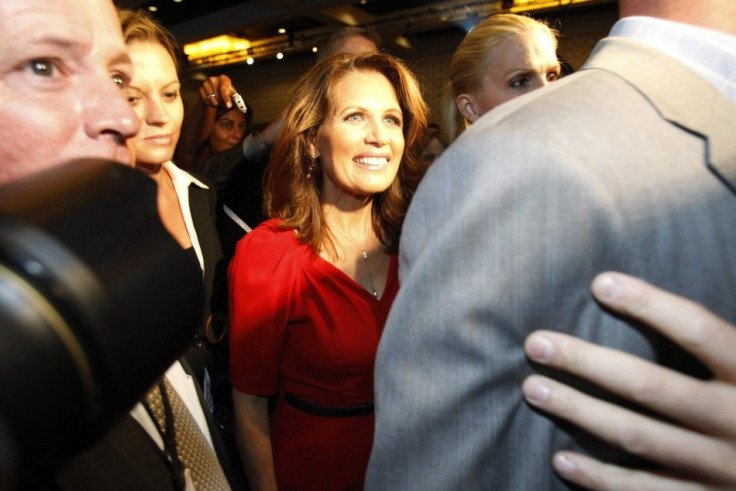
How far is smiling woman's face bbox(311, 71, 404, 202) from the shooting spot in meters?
1.64

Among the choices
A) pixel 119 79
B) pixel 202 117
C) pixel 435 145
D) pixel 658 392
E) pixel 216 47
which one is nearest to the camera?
pixel 658 392

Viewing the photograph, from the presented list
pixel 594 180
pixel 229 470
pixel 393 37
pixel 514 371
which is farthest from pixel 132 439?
pixel 393 37

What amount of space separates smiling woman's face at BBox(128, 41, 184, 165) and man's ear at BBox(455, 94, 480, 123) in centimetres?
129

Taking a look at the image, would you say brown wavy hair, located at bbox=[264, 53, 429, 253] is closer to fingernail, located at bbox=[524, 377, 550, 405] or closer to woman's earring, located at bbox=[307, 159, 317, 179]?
woman's earring, located at bbox=[307, 159, 317, 179]

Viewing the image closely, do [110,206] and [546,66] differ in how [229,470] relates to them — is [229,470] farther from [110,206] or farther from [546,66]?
[546,66]

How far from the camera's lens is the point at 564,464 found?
0.60 m

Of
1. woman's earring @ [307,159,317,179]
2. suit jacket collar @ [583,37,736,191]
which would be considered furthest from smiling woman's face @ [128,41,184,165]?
suit jacket collar @ [583,37,736,191]

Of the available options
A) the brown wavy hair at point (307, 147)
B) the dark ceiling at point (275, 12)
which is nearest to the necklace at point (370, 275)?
the brown wavy hair at point (307, 147)

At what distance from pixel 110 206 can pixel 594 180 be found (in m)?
0.52

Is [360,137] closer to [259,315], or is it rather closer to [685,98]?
[259,315]

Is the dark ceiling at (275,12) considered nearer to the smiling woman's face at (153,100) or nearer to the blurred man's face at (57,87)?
the smiling woman's face at (153,100)

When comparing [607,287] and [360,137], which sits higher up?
[360,137]

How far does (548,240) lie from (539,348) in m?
0.14

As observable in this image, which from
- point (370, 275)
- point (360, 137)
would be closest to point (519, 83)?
point (360, 137)
